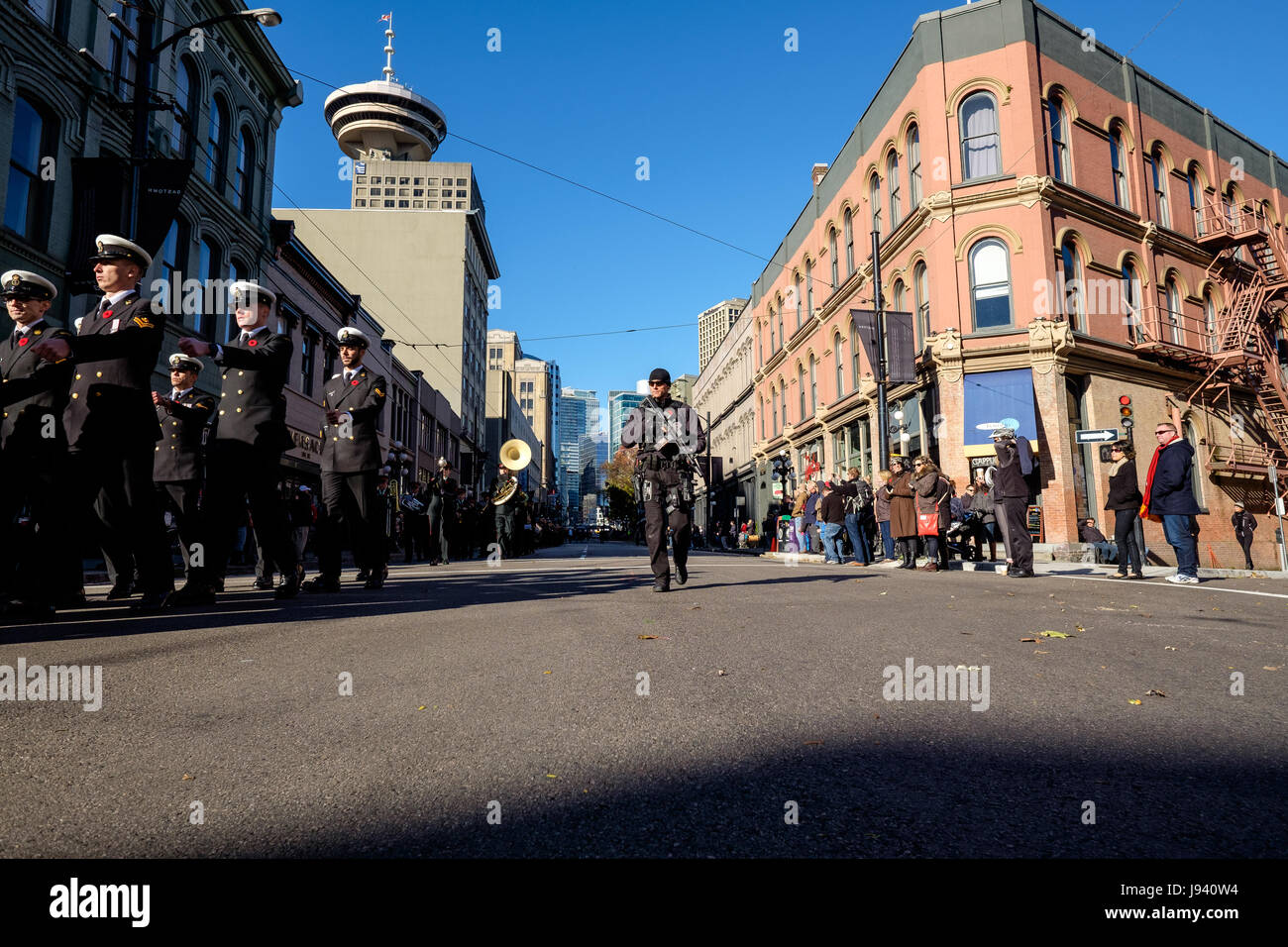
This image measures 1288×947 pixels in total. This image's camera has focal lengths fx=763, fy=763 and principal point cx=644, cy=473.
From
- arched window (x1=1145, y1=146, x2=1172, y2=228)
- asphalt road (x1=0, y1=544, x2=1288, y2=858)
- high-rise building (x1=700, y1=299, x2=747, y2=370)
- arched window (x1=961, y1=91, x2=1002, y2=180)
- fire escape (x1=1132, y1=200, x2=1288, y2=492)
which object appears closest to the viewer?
asphalt road (x1=0, y1=544, x2=1288, y2=858)

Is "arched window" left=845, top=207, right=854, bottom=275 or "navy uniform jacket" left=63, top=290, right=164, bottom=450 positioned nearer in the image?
"navy uniform jacket" left=63, top=290, right=164, bottom=450

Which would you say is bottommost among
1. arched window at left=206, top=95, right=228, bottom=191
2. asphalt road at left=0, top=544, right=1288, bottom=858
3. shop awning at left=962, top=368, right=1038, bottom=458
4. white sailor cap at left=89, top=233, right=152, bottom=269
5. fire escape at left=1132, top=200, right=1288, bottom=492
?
asphalt road at left=0, top=544, right=1288, bottom=858

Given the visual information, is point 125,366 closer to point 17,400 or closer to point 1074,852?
point 17,400

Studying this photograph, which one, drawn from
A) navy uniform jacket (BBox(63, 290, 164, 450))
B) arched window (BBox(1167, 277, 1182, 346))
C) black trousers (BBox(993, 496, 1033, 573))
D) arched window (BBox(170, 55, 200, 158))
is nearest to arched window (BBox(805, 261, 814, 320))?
arched window (BBox(1167, 277, 1182, 346))

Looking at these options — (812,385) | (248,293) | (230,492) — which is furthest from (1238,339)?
(230,492)

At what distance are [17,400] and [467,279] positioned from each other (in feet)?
180

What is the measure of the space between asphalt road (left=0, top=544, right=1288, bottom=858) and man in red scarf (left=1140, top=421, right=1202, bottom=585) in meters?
5.62

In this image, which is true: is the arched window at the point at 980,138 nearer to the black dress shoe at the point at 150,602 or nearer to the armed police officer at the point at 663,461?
the armed police officer at the point at 663,461

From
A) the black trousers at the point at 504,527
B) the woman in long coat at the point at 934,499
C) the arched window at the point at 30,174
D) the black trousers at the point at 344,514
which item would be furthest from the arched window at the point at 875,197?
the black trousers at the point at 344,514

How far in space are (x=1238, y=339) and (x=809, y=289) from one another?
16.0 m

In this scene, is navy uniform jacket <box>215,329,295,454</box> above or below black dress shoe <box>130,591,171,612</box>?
above

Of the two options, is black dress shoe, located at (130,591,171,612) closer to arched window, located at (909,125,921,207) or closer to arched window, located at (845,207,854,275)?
arched window, located at (909,125,921,207)

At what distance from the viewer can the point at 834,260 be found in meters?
31.9

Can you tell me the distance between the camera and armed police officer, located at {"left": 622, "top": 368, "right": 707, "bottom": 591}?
7.46 m
